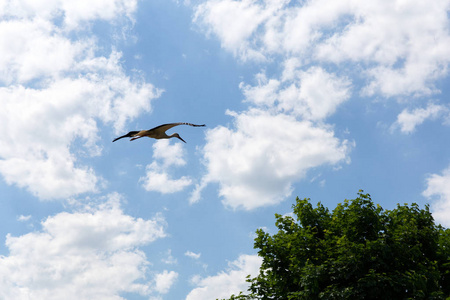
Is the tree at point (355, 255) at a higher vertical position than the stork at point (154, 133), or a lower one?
lower

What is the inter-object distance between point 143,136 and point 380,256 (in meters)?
12.8

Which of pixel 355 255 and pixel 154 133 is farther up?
pixel 154 133

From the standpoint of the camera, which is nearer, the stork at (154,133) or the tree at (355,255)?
the stork at (154,133)

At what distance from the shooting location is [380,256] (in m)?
20.1

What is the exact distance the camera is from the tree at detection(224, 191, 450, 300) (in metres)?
19.0

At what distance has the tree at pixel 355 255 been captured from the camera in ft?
62.5

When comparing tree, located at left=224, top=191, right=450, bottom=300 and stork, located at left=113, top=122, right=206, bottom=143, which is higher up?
stork, located at left=113, top=122, right=206, bottom=143

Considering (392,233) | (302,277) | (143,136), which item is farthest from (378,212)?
(143,136)

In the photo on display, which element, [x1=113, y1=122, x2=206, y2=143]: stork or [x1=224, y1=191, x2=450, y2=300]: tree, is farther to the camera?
[x1=224, y1=191, x2=450, y2=300]: tree

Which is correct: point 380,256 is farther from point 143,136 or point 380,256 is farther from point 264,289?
point 143,136

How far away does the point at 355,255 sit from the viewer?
1972 centimetres

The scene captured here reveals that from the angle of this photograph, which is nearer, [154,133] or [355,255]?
[154,133]

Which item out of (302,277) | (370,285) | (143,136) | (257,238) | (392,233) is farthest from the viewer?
(257,238)

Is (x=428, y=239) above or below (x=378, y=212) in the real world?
below
